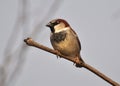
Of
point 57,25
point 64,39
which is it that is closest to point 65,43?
point 64,39

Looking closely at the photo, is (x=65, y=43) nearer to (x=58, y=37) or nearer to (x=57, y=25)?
(x=58, y=37)

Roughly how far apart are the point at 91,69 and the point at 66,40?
1.45 meters

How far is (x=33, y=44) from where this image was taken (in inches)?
44.6

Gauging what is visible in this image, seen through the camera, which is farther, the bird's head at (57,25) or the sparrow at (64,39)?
the bird's head at (57,25)

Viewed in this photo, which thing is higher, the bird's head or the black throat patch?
the bird's head

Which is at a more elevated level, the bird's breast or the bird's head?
the bird's head

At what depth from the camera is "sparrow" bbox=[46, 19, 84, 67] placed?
2469mm

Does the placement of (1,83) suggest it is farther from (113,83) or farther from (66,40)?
(66,40)

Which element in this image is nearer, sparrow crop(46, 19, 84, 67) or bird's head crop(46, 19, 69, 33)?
sparrow crop(46, 19, 84, 67)

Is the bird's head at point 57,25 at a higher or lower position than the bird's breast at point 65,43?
higher

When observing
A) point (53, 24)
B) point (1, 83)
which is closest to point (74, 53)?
point (53, 24)

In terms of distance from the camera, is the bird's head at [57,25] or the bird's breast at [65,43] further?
the bird's head at [57,25]

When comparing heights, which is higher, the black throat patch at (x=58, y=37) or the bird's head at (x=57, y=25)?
the bird's head at (x=57, y=25)

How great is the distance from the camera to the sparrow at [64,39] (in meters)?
2.47
